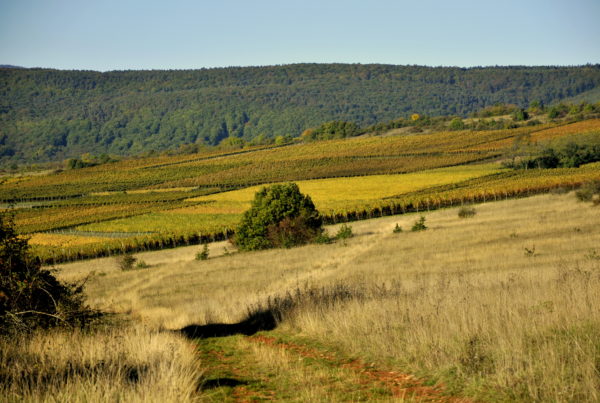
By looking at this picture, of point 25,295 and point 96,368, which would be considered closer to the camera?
point 96,368

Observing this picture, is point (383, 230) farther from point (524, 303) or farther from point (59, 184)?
point (59, 184)

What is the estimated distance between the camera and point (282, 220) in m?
46.0

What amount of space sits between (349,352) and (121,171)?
466 feet

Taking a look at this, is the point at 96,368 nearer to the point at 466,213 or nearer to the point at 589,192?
the point at 589,192

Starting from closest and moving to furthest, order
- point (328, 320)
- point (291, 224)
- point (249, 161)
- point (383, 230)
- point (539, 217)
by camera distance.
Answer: point (328, 320) < point (539, 217) < point (291, 224) < point (383, 230) < point (249, 161)

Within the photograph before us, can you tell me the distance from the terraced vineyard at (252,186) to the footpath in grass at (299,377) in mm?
40266

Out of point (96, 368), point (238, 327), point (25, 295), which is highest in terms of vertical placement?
point (25, 295)

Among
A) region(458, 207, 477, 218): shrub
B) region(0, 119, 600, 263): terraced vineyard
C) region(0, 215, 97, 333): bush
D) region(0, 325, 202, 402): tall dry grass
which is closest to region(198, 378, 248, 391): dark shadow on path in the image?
region(0, 325, 202, 402): tall dry grass

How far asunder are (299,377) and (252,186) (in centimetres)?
9995

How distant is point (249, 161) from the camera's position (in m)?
145

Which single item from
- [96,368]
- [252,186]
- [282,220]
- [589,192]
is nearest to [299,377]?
[96,368]

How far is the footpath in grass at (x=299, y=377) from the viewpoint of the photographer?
7.50 metres

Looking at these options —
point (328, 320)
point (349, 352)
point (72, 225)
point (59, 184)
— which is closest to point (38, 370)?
point (349, 352)

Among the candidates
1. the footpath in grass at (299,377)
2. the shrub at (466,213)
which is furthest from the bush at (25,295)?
the shrub at (466,213)
